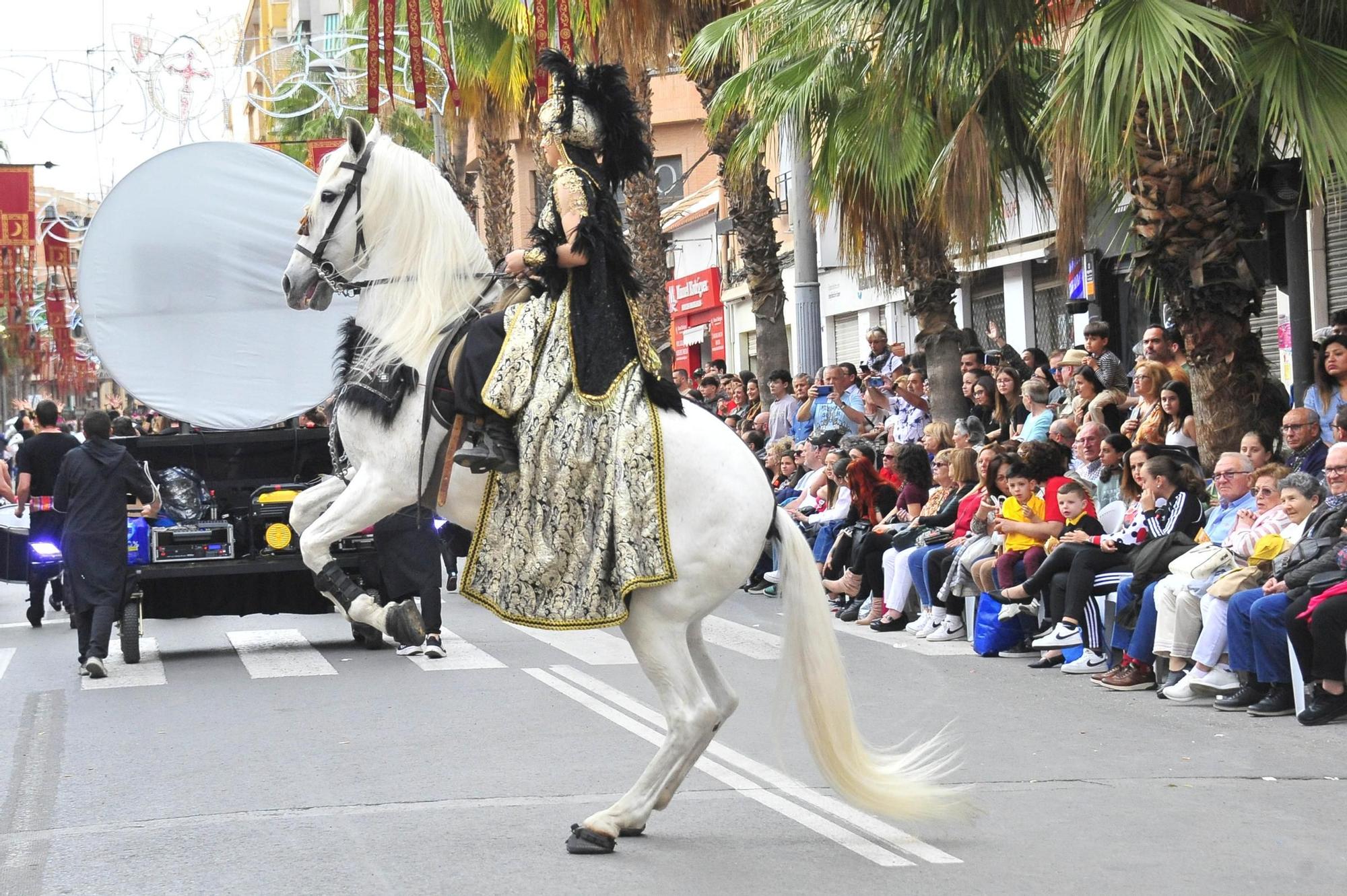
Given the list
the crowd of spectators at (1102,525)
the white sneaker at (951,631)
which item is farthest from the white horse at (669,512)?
the white sneaker at (951,631)

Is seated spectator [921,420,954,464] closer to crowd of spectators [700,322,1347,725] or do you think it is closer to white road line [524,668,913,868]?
crowd of spectators [700,322,1347,725]

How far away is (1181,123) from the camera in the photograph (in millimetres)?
11086

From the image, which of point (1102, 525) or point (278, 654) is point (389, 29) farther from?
point (1102, 525)

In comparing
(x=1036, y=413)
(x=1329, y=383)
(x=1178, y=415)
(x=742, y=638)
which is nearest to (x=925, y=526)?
(x=1036, y=413)

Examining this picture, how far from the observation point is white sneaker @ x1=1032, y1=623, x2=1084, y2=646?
1077 cm

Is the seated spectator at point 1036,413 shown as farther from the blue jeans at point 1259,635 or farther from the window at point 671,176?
the window at point 671,176

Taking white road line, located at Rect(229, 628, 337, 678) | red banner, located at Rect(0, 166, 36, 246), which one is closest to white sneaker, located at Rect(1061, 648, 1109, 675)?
white road line, located at Rect(229, 628, 337, 678)

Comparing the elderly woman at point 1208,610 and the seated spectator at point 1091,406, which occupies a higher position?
the seated spectator at point 1091,406

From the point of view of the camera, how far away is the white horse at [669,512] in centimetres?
608

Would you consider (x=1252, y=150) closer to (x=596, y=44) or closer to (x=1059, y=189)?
(x=1059, y=189)

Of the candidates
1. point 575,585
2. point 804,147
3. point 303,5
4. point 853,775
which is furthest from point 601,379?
point 303,5

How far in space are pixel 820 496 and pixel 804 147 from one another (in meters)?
3.26

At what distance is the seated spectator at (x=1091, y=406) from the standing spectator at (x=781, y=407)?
5739 millimetres

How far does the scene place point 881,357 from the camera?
20.1 m
